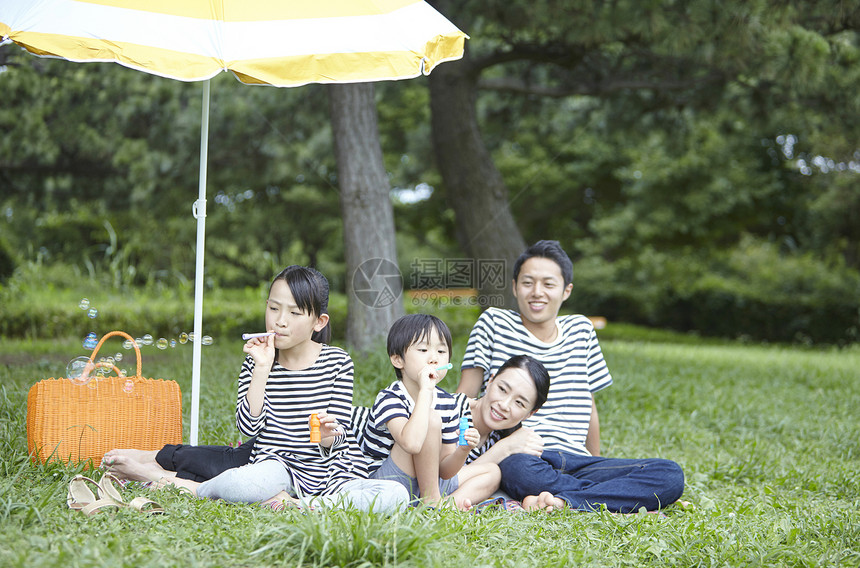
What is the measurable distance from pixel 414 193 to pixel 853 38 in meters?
7.60

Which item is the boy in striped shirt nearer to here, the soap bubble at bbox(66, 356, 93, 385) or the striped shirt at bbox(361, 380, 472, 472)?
the striped shirt at bbox(361, 380, 472, 472)

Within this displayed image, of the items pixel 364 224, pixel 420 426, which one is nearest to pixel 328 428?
pixel 420 426

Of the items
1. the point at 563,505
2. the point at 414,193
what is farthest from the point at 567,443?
the point at 414,193

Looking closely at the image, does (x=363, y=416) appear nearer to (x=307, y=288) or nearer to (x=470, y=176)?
(x=307, y=288)

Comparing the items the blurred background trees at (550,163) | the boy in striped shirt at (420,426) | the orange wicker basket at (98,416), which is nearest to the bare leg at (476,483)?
the boy in striped shirt at (420,426)

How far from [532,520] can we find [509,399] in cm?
44

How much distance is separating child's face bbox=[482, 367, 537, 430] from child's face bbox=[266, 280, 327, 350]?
2.33 ft

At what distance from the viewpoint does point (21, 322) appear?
7.72 m

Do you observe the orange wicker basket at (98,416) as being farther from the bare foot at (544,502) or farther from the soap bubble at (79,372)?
the bare foot at (544,502)

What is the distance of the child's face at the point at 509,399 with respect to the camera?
270cm

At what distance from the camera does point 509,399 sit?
271 cm

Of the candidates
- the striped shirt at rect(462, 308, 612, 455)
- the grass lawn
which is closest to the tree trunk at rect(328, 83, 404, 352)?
the grass lawn

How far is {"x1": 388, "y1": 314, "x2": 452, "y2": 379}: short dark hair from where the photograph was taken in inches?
98.8

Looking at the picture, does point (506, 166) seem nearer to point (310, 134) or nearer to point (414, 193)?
point (414, 193)
